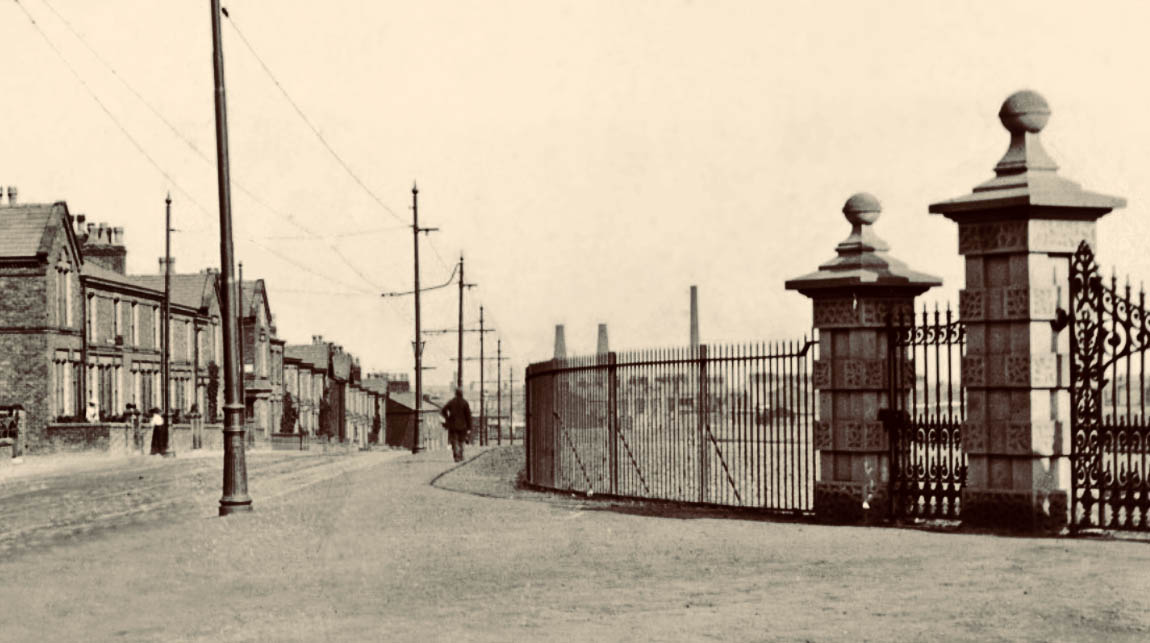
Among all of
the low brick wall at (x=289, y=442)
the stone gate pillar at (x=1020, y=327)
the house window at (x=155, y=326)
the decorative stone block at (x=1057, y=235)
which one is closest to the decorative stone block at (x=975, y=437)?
the stone gate pillar at (x=1020, y=327)

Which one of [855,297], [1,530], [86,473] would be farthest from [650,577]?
[86,473]

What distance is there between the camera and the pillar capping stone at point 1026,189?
13.2m

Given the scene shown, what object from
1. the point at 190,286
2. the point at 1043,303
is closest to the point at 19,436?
the point at 190,286

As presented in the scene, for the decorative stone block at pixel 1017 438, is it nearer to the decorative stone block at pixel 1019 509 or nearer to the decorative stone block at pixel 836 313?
the decorative stone block at pixel 1019 509

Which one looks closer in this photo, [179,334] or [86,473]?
[86,473]

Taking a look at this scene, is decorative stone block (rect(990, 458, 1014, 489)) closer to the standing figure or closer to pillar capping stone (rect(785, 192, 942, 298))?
pillar capping stone (rect(785, 192, 942, 298))

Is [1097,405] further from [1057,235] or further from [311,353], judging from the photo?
[311,353]

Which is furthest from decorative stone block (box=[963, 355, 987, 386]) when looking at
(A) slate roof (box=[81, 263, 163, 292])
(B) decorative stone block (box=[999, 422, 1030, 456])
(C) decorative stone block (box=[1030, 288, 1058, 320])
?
(A) slate roof (box=[81, 263, 163, 292])

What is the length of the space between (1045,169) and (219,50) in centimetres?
1022

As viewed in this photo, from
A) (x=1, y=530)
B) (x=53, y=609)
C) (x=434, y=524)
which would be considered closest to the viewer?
(x=53, y=609)

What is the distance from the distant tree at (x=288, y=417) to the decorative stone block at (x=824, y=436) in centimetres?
6808

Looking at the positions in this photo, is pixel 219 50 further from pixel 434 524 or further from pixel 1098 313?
pixel 1098 313

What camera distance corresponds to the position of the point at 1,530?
56.0 ft

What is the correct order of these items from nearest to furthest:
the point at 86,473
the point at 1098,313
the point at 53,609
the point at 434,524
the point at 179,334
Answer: the point at 53,609, the point at 1098,313, the point at 434,524, the point at 86,473, the point at 179,334
